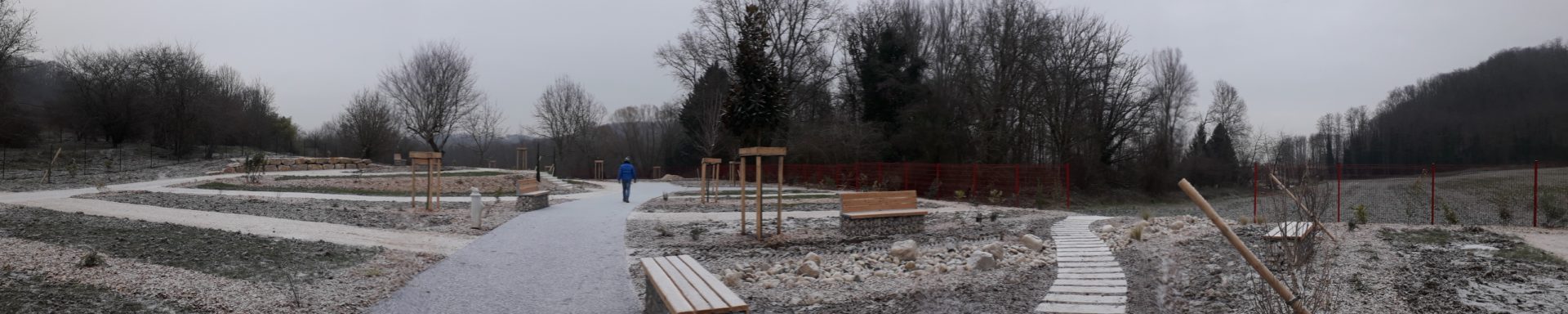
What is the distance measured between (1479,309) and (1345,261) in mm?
1932

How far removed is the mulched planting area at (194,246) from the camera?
7305mm

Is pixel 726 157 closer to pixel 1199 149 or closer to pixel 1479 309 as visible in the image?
pixel 1199 149

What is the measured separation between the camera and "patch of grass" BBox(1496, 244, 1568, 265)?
6965 mm

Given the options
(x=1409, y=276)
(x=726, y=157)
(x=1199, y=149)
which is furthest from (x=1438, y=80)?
(x=1409, y=276)

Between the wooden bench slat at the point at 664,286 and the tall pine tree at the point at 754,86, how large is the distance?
13.3 m

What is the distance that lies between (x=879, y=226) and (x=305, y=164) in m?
30.2

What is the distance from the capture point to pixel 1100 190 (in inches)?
1270

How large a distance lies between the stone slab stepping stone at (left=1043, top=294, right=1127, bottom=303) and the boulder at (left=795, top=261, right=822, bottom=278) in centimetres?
232

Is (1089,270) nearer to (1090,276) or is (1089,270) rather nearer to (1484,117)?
(1090,276)

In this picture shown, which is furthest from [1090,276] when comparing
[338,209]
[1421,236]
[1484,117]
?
[1484,117]

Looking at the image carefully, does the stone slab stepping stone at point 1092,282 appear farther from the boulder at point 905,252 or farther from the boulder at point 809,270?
the boulder at point 809,270

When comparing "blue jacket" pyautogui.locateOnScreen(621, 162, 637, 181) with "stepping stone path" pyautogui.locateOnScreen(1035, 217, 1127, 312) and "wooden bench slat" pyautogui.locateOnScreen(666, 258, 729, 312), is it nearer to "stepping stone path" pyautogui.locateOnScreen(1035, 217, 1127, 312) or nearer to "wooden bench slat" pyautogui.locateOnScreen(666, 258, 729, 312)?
"stepping stone path" pyautogui.locateOnScreen(1035, 217, 1127, 312)

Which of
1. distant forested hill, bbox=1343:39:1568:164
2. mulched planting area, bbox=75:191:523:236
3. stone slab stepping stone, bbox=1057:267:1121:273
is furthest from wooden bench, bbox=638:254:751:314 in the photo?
distant forested hill, bbox=1343:39:1568:164

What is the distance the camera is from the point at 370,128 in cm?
4091
